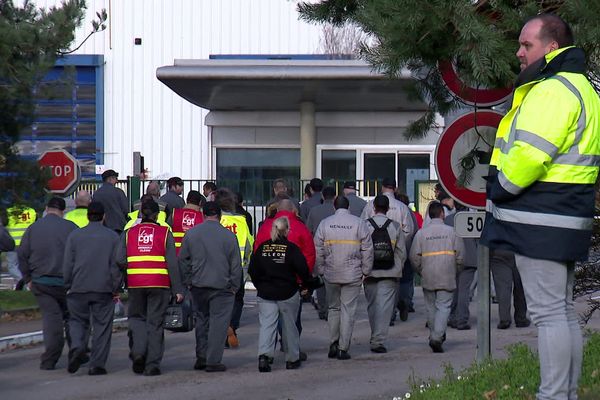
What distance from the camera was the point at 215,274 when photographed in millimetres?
12836

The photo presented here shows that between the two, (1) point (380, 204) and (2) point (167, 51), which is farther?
(2) point (167, 51)

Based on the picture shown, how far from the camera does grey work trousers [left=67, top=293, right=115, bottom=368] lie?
499 inches

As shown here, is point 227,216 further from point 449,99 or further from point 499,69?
point 499,69

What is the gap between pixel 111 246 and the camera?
12.8 m

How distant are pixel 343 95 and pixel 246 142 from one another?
12.9ft

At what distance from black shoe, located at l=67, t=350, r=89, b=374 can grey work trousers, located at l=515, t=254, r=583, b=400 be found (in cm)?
753

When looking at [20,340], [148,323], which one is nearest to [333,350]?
[148,323]

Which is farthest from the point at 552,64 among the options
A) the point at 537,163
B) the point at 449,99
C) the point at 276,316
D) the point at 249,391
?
the point at 276,316

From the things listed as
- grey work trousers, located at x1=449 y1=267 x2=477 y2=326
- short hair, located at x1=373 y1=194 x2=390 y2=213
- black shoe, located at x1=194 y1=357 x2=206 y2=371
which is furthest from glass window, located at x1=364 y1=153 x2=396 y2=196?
black shoe, located at x1=194 y1=357 x2=206 y2=371

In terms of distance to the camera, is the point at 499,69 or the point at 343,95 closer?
the point at 499,69

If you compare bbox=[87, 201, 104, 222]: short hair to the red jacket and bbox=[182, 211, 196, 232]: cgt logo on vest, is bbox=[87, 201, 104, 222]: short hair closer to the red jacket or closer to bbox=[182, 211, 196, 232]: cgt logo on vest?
the red jacket

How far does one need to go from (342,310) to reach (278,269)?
54.9 inches

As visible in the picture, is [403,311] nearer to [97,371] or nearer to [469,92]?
[97,371]

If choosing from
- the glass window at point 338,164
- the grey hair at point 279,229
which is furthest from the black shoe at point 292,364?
the glass window at point 338,164
